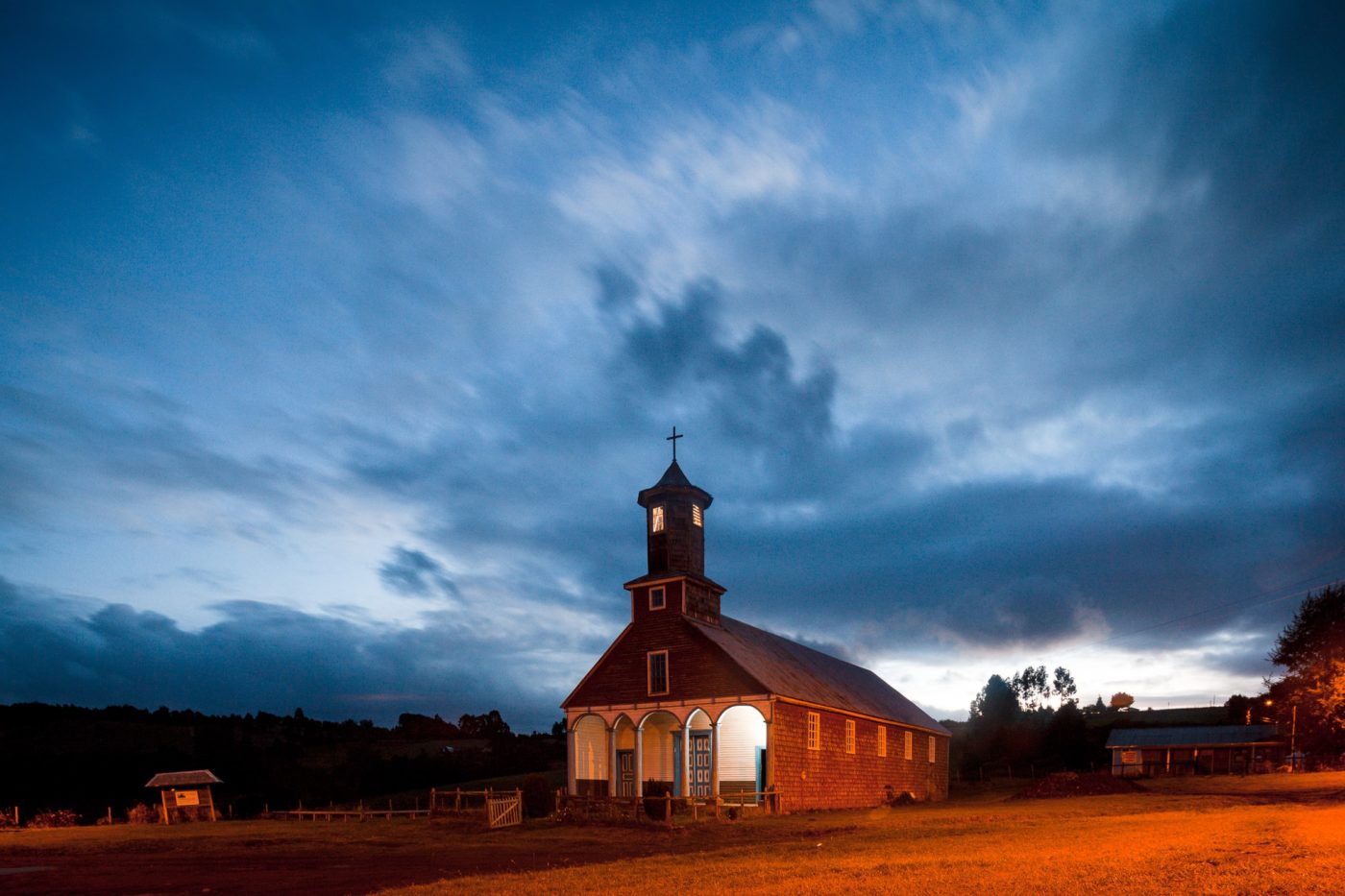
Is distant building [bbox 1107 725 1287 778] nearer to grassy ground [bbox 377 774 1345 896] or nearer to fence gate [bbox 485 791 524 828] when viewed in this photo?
grassy ground [bbox 377 774 1345 896]

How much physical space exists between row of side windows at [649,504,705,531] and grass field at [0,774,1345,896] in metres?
12.9

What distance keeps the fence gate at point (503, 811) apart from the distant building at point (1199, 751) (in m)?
53.0

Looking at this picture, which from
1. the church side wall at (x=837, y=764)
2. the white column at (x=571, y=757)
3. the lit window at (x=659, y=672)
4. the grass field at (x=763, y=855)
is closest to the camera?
the grass field at (x=763, y=855)

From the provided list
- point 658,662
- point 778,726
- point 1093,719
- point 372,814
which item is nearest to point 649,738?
point 658,662

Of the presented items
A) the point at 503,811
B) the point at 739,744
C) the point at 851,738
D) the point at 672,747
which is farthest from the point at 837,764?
the point at 503,811

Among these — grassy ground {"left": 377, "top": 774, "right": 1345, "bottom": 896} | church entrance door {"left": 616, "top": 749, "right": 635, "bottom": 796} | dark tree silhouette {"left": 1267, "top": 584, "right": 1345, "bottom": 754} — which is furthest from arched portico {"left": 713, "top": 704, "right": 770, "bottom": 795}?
dark tree silhouette {"left": 1267, "top": 584, "right": 1345, "bottom": 754}

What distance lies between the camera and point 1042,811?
32375mm

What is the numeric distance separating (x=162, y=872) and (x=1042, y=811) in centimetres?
2669

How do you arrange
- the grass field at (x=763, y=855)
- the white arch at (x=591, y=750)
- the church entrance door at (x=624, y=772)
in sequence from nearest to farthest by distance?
the grass field at (x=763, y=855) → the church entrance door at (x=624, y=772) → the white arch at (x=591, y=750)

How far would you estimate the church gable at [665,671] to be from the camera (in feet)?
120

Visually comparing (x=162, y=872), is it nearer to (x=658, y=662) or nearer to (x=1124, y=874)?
(x=1124, y=874)

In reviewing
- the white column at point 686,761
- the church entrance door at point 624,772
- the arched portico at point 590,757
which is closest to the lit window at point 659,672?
the white column at point 686,761

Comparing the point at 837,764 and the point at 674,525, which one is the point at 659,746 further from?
the point at 674,525

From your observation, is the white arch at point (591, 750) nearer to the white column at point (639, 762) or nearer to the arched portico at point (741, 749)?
the white column at point (639, 762)
